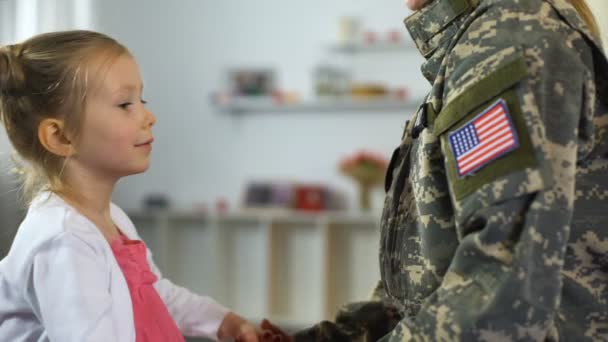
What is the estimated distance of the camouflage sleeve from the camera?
2.98 ft

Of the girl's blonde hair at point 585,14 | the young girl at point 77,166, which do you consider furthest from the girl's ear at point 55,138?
the girl's blonde hair at point 585,14

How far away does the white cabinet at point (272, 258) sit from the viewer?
4.96 meters

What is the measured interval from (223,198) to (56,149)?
4.14 m

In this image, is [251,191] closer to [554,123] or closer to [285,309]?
[285,309]

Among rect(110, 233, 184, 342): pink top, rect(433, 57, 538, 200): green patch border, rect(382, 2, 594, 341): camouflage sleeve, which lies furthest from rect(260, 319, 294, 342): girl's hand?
rect(433, 57, 538, 200): green patch border

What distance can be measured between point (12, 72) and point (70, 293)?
14.6 inches

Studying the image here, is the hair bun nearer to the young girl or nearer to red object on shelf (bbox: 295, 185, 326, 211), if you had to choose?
the young girl

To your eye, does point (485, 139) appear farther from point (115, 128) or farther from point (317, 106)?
point (317, 106)

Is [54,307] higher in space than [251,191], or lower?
higher

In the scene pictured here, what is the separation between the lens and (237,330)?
1.39m

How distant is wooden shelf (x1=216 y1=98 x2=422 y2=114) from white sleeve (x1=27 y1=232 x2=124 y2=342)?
3.93 m

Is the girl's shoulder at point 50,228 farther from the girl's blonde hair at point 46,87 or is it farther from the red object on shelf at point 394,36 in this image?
the red object on shelf at point 394,36

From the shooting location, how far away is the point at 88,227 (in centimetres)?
113

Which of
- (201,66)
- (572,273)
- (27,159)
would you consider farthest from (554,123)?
(201,66)
